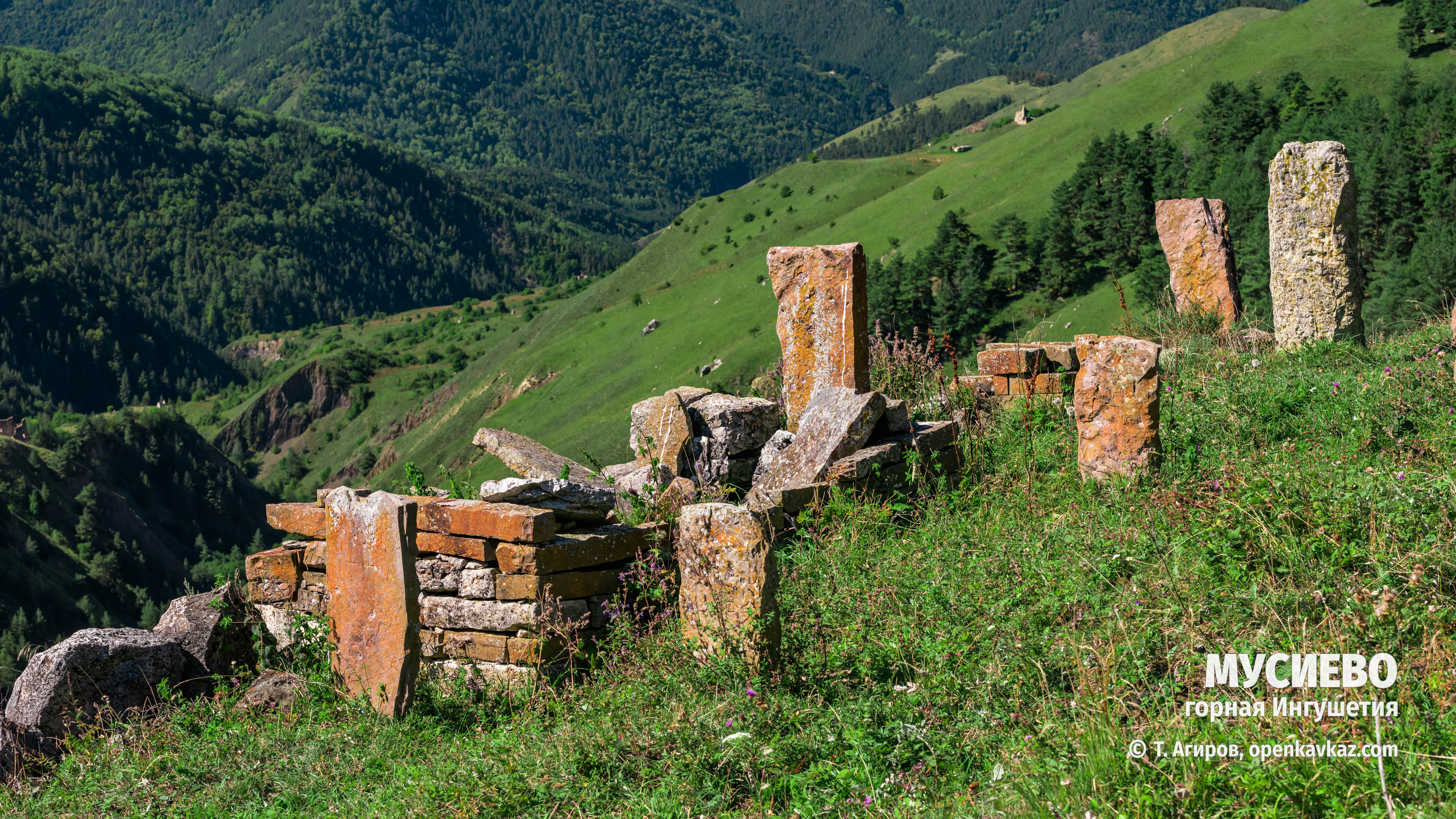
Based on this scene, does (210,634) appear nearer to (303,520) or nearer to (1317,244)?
(303,520)

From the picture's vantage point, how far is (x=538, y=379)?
9006 cm

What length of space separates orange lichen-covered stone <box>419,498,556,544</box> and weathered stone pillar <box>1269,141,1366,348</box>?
396 inches

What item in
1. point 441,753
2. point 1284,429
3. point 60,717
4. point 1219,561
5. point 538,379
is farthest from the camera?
point 538,379

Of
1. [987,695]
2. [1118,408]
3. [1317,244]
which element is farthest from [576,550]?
[1317,244]

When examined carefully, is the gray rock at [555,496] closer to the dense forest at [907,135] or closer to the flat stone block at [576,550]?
the flat stone block at [576,550]

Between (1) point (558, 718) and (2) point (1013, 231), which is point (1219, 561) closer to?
(1) point (558, 718)

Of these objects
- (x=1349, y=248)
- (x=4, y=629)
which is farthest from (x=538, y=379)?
(x=1349, y=248)

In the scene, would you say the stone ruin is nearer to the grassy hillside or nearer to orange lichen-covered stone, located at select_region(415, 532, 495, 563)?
orange lichen-covered stone, located at select_region(415, 532, 495, 563)

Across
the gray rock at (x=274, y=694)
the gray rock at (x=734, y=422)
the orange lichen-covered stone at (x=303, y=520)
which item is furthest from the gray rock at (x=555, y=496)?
the gray rock at (x=734, y=422)

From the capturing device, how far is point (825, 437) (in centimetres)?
852

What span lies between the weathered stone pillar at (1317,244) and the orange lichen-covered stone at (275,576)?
11.5 m

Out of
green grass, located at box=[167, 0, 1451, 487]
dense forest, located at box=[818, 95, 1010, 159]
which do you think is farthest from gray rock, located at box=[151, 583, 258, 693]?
dense forest, located at box=[818, 95, 1010, 159]

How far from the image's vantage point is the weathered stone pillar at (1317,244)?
12023mm

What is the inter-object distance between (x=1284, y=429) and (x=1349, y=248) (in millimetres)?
5789
